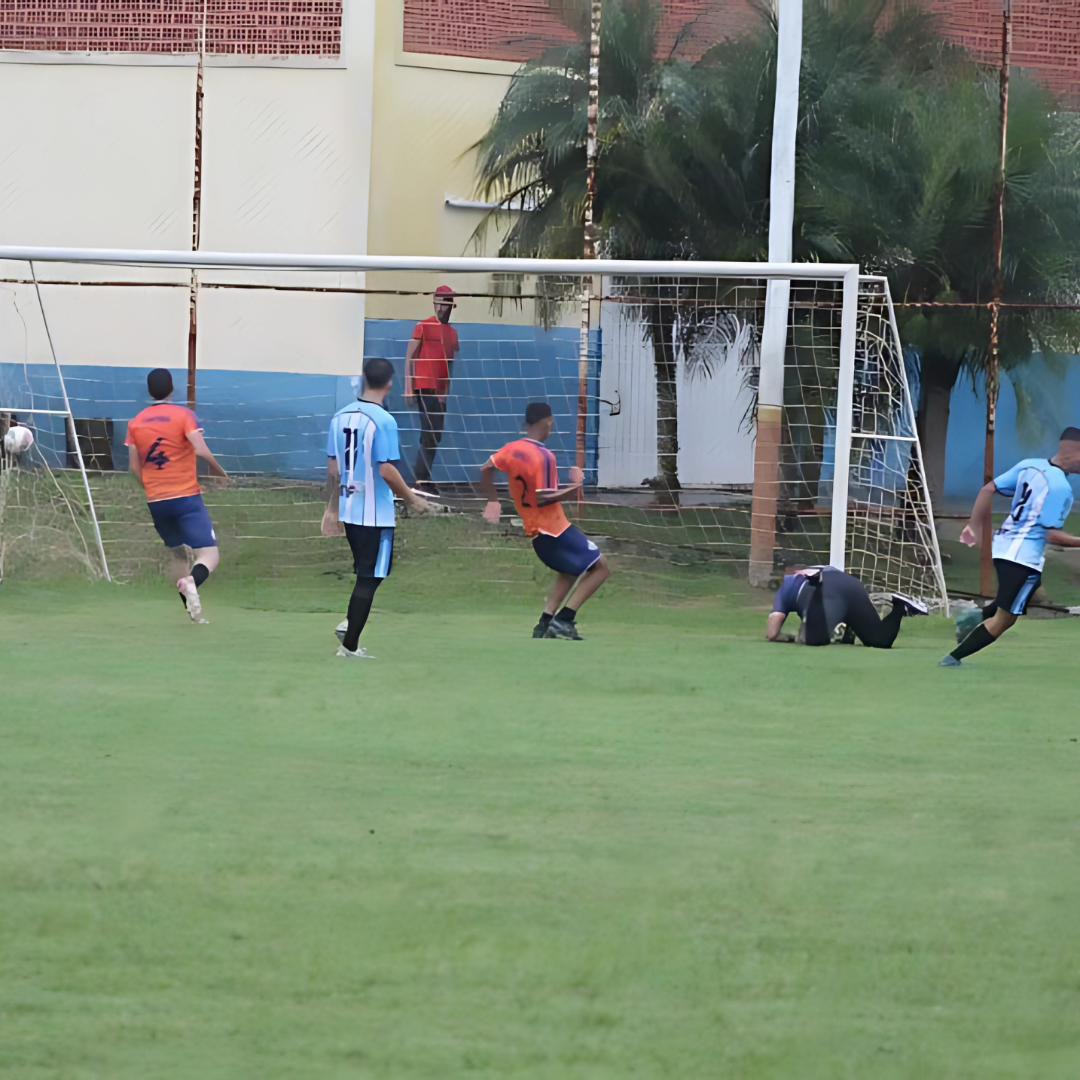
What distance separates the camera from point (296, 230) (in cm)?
1864

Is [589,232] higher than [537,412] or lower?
higher

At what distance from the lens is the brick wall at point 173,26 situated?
1833 centimetres

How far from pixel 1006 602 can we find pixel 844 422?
266cm

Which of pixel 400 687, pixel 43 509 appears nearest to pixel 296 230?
pixel 43 509

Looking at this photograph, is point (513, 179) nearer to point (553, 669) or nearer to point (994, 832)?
point (553, 669)

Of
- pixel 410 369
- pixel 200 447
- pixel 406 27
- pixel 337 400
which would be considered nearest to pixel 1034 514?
pixel 200 447

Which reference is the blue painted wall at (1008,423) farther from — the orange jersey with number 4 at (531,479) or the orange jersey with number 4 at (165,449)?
the orange jersey with number 4 at (165,449)

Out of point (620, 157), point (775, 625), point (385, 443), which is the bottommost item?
point (775, 625)

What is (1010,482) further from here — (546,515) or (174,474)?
(174,474)

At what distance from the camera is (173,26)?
727 inches

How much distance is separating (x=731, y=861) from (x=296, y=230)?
1473cm

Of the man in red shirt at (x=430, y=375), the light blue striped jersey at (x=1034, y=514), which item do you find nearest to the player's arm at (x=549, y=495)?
the light blue striped jersey at (x=1034, y=514)

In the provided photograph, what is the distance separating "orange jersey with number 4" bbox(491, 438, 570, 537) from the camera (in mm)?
10039

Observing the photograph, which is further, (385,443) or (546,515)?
(546,515)
